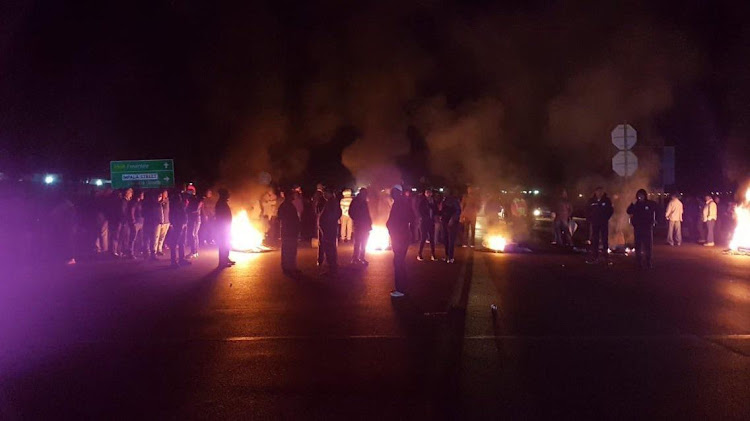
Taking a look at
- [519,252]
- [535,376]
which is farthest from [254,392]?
[519,252]

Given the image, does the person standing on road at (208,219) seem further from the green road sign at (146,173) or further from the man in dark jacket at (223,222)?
the green road sign at (146,173)

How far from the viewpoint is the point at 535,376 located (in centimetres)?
632

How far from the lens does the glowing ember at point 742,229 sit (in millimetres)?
17875

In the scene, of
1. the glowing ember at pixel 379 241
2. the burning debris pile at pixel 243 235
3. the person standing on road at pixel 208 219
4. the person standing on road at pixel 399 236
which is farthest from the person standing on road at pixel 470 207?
the person standing on road at pixel 399 236

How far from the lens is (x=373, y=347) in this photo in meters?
7.48

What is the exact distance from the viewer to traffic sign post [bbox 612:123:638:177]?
1778cm

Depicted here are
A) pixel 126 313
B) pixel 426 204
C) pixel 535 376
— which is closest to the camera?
pixel 535 376

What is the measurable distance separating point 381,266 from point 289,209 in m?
2.35

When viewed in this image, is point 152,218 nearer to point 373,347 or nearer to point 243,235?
point 243,235

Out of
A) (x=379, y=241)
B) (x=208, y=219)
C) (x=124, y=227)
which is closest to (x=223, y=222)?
(x=124, y=227)

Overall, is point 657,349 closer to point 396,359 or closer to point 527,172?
point 396,359

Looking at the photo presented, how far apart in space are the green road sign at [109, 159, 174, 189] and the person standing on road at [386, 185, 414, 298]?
16.4m

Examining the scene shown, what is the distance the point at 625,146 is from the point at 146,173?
1601 cm

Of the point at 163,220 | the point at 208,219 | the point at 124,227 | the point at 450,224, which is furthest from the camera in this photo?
the point at 208,219
